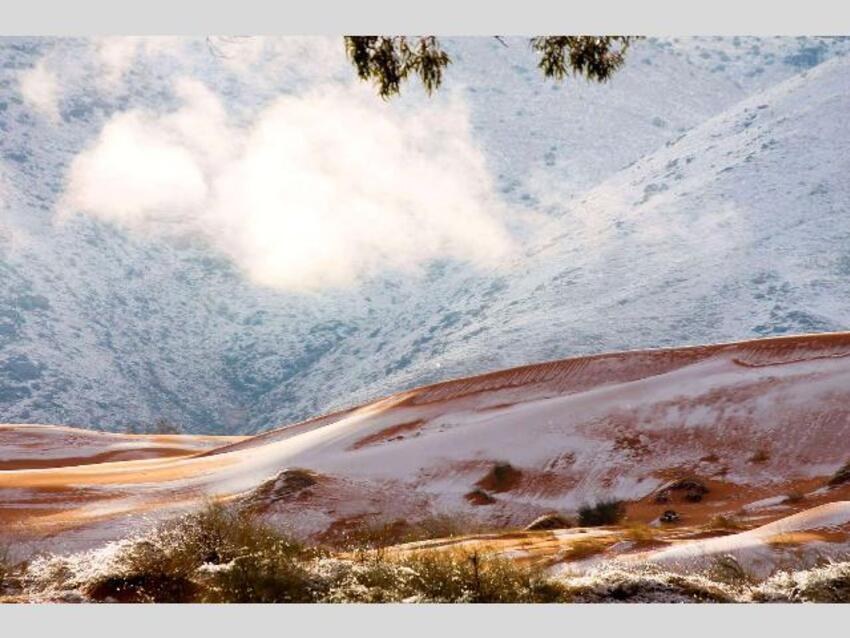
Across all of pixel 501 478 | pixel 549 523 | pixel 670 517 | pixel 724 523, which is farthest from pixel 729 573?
pixel 501 478

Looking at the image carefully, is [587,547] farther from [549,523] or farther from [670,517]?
[670,517]

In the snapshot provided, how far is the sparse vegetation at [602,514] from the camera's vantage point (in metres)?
19.2

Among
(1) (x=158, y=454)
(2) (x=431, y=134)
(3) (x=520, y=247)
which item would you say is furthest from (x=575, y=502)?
(2) (x=431, y=134)

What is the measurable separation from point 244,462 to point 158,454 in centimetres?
1229

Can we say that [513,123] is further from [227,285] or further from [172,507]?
[172,507]

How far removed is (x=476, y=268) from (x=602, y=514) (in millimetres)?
67978

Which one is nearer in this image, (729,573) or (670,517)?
(729,573)

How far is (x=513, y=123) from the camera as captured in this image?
103 meters

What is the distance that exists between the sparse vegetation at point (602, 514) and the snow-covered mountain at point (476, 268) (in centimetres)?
4374

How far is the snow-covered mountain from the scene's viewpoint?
2682 inches

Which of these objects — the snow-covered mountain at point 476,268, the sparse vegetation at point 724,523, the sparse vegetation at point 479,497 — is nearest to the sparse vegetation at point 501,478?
the sparse vegetation at point 479,497

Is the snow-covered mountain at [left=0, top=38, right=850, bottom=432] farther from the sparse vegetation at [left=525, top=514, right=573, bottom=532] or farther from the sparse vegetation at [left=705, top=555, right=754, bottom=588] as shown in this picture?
the sparse vegetation at [left=705, top=555, right=754, bottom=588]

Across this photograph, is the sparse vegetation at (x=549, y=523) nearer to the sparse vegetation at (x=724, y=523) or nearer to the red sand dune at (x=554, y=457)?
the red sand dune at (x=554, y=457)

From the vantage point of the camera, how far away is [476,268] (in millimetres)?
87312
